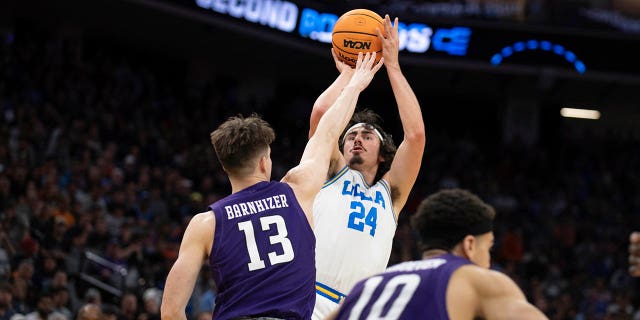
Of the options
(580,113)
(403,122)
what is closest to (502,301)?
(403,122)

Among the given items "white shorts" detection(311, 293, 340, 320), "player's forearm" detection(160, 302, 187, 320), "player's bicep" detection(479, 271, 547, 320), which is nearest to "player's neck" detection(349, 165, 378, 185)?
"white shorts" detection(311, 293, 340, 320)

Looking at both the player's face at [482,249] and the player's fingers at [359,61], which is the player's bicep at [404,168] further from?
the player's face at [482,249]

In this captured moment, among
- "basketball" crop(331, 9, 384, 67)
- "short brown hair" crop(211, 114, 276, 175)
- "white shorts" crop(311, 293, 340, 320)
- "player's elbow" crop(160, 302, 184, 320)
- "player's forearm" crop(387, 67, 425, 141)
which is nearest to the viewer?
"player's elbow" crop(160, 302, 184, 320)

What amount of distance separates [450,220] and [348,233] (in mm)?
2246

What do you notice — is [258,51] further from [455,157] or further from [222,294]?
[222,294]

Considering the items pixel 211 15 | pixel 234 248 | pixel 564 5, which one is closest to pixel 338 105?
pixel 234 248

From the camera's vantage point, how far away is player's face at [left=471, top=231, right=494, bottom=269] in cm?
412

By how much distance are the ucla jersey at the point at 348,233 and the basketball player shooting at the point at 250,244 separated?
3.39 ft

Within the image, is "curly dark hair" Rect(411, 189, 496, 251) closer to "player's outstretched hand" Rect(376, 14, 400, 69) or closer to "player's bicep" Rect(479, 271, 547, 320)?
"player's bicep" Rect(479, 271, 547, 320)

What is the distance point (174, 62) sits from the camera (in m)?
25.2

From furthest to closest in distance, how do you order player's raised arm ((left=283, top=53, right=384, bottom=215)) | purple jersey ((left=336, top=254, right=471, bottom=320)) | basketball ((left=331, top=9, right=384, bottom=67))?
basketball ((left=331, top=9, right=384, bottom=67)) → player's raised arm ((left=283, top=53, right=384, bottom=215)) → purple jersey ((left=336, top=254, right=471, bottom=320))

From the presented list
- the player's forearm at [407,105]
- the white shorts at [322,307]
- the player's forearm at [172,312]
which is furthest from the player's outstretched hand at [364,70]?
the player's forearm at [172,312]

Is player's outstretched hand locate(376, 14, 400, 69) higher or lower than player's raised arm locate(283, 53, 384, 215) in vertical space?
higher

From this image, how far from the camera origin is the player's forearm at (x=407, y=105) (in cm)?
641
